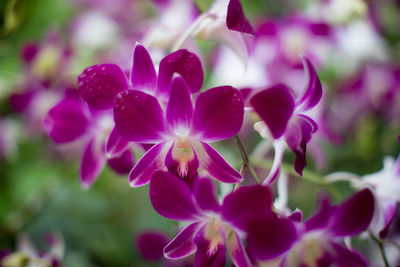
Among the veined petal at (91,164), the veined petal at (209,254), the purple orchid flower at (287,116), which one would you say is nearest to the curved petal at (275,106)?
the purple orchid flower at (287,116)

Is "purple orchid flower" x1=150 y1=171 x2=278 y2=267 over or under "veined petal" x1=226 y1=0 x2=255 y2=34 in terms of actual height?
under

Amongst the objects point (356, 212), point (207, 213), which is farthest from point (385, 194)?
point (207, 213)

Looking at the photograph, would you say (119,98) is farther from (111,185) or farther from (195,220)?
(111,185)

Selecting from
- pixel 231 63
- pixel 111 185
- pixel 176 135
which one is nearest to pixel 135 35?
pixel 231 63

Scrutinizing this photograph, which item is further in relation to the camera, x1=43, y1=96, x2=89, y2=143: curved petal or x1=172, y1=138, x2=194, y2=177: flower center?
x1=43, y1=96, x2=89, y2=143: curved petal

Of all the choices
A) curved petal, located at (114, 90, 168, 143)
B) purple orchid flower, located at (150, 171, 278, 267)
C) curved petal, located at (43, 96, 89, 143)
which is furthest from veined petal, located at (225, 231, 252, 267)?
curved petal, located at (43, 96, 89, 143)

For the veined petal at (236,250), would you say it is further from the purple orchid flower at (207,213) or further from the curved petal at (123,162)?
the curved petal at (123,162)

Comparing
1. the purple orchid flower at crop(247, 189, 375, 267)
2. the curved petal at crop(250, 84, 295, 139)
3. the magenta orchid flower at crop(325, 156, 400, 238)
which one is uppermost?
the curved petal at crop(250, 84, 295, 139)

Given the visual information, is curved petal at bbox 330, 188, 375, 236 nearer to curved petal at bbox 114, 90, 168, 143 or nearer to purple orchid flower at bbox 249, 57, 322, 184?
purple orchid flower at bbox 249, 57, 322, 184
